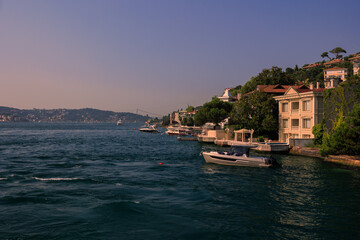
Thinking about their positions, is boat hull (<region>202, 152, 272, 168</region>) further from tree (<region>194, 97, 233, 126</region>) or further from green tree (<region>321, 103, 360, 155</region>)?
tree (<region>194, 97, 233, 126</region>)

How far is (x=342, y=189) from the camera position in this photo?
2689 cm

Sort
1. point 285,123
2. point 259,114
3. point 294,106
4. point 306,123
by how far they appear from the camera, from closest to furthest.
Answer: point 306,123, point 294,106, point 285,123, point 259,114

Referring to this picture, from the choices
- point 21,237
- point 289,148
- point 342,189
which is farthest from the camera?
point 289,148

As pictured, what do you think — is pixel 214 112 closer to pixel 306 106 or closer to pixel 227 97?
pixel 227 97

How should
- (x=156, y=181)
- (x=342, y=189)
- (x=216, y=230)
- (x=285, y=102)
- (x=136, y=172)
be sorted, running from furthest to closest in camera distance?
(x=285, y=102), (x=136, y=172), (x=156, y=181), (x=342, y=189), (x=216, y=230)

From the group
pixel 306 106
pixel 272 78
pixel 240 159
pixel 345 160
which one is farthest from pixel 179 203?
pixel 272 78

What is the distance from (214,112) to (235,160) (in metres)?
62.3

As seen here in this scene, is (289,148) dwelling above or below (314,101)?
below

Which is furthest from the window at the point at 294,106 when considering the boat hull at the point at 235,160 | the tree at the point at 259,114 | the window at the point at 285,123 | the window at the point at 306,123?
the boat hull at the point at 235,160

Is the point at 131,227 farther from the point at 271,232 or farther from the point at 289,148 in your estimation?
the point at 289,148

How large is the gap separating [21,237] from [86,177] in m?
15.9

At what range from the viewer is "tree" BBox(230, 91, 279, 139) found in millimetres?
63938

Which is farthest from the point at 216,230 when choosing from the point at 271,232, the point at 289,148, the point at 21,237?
the point at 289,148

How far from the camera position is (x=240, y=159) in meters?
38.7
